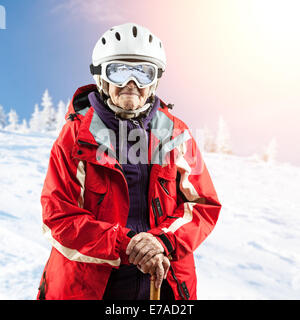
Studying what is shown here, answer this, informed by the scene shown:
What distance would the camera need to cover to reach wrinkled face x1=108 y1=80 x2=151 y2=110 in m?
2.22

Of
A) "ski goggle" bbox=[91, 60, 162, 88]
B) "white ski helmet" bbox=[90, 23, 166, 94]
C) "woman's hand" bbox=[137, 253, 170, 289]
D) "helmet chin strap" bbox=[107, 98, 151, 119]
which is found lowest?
"woman's hand" bbox=[137, 253, 170, 289]

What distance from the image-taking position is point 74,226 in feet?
6.52

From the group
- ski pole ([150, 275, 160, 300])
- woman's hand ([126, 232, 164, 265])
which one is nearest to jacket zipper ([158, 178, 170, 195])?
woman's hand ([126, 232, 164, 265])

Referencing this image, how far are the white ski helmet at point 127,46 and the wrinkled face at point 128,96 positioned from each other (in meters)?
0.19

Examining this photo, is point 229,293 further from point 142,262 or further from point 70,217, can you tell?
point 70,217

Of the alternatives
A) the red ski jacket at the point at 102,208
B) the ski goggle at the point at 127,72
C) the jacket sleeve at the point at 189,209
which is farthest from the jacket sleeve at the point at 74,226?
the ski goggle at the point at 127,72

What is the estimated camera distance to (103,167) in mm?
2115

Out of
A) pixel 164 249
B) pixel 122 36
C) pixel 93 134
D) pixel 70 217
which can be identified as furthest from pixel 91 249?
pixel 122 36

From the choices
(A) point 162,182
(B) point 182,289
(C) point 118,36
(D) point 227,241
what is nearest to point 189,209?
(A) point 162,182

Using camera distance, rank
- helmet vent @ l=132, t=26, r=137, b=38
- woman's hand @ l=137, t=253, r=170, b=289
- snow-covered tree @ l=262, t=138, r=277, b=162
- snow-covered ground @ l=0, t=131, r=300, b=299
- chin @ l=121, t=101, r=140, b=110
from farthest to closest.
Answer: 1. snow-covered tree @ l=262, t=138, r=277, b=162
2. snow-covered ground @ l=0, t=131, r=300, b=299
3. helmet vent @ l=132, t=26, r=137, b=38
4. chin @ l=121, t=101, r=140, b=110
5. woman's hand @ l=137, t=253, r=170, b=289

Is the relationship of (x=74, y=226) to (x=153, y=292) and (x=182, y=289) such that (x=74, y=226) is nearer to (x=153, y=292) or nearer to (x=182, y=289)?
(x=153, y=292)

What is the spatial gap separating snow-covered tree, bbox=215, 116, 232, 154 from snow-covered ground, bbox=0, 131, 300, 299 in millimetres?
19889

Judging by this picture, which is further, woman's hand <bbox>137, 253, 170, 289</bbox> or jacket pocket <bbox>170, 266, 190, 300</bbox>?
jacket pocket <bbox>170, 266, 190, 300</bbox>

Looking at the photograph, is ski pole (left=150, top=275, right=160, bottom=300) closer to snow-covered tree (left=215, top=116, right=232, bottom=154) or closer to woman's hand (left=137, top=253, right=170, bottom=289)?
woman's hand (left=137, top=253, right=170, bottom=289)
